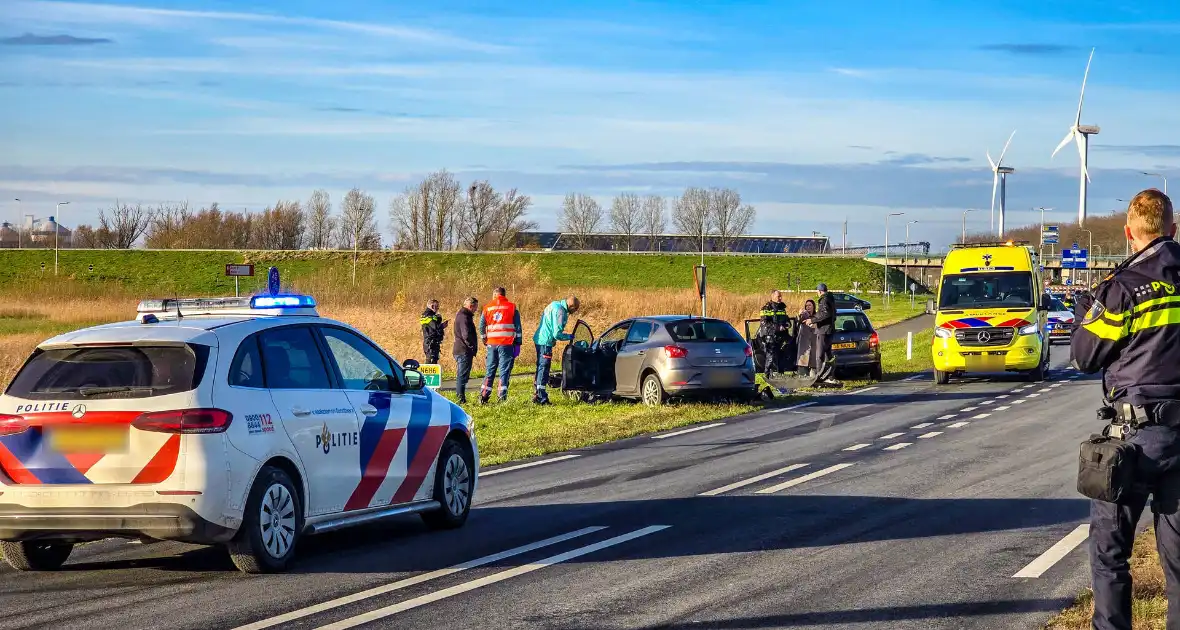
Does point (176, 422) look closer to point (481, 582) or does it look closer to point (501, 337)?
point (481, 582)

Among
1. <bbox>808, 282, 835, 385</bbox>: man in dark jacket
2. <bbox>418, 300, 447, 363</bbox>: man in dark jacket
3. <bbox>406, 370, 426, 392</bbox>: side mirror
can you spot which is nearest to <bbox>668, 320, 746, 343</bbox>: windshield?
<bbox>808, 282, 835, 385</bbox>: man in dark jacket

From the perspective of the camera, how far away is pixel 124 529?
7.62 m

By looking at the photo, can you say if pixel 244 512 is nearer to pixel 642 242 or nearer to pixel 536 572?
pixel 536 572

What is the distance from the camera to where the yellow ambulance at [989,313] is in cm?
2692

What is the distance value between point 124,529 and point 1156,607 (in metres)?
5.61

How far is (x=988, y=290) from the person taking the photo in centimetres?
2752

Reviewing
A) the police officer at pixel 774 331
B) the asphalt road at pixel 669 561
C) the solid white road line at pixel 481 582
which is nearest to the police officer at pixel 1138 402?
the asphalt road at pixel 669 561

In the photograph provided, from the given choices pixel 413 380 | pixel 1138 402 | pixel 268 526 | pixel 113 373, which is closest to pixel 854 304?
pixel 413 380

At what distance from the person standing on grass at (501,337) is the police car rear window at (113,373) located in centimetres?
1409

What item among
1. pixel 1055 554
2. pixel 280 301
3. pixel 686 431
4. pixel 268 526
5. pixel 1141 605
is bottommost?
pixel 686 431

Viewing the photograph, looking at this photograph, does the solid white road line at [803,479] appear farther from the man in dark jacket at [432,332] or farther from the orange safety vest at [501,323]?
the man in dark jacket at [432,332]

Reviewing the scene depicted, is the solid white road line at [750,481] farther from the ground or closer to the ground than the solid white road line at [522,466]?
farther from the ground

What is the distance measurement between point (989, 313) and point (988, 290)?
2.22ft

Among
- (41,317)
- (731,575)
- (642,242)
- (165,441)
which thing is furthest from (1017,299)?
(642,242)
